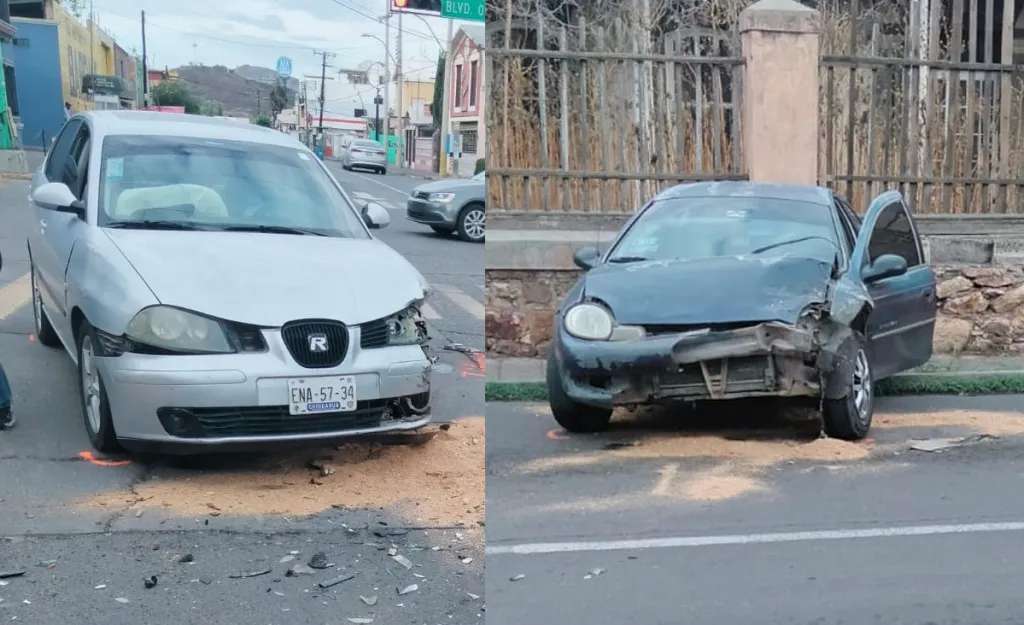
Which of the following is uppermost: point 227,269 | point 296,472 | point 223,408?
point 227,269

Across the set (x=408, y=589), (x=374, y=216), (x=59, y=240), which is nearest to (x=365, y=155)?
(x=374, y=216)

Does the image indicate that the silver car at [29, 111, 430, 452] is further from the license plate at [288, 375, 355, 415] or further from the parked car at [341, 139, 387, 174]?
the parked car at [341, 139, 387, 174]

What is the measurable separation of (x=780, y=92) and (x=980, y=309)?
214 centimetres

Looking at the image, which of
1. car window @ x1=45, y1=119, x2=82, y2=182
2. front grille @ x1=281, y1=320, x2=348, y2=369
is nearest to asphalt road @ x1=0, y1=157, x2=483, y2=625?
car window @ x1=45, y1=119, x2=82, y2=182

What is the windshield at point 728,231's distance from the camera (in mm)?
5359

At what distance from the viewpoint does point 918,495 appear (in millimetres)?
4664

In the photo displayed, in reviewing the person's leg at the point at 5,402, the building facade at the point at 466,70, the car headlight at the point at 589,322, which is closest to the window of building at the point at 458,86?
the building facade at the point at 466,70

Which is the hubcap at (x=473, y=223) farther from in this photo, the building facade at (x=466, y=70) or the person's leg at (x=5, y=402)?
the person's leg at (x=5, y=402)

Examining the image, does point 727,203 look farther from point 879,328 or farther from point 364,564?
point 364,564

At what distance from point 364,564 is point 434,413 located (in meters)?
1.37

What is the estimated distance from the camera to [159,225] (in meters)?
3.78

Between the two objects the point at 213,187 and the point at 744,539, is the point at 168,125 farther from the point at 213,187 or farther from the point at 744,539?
the point at 744,539

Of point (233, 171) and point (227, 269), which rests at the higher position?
point (233, 171)

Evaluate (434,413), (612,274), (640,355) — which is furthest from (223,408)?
(612,274)
